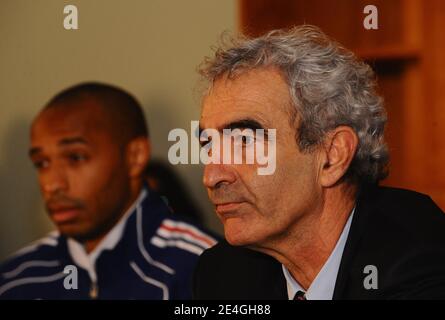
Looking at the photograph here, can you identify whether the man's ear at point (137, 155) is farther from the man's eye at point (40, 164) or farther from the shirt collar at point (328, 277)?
the shirt collar at point (328, 277)

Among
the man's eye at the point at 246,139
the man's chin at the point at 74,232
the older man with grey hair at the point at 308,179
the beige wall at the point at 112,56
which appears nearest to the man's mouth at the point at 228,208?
the older man with grey hair at the point at 308,179

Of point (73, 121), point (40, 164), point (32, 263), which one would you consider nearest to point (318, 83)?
point (73, 121)

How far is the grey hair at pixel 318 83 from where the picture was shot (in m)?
1.26

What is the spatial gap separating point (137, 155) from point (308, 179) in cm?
47

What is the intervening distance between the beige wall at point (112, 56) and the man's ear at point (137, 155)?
0.02 m

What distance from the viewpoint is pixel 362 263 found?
1215mm

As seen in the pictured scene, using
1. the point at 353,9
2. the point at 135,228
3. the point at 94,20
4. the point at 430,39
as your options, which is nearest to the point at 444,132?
the point at 430,39

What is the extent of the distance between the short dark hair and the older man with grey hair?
34 cm

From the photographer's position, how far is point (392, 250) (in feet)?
3.99

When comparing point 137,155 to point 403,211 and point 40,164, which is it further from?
point 403,211

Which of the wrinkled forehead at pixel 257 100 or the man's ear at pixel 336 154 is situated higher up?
the wrinkled forehead at pixel 257 100

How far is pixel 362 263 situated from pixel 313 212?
0.14 metres

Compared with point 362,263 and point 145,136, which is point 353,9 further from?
point 362,263

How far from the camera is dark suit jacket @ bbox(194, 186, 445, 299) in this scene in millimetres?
1188
